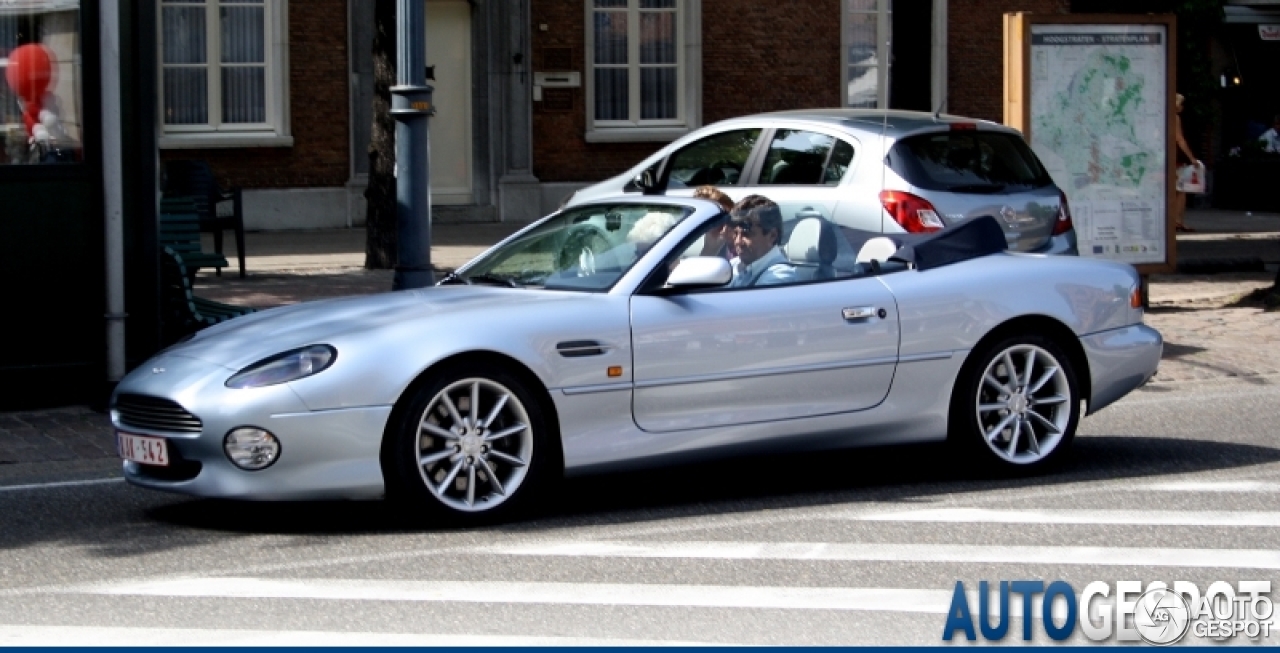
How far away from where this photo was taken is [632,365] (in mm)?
7562

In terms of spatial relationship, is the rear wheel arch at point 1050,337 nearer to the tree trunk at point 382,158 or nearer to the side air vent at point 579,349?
the side air vent at point 579,349

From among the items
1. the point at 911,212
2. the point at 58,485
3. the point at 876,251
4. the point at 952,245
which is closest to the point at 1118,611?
the point at 876,251

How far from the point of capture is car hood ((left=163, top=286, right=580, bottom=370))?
24.1ft

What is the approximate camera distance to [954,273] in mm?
8453

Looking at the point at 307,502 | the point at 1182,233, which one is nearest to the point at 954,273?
the point at 307,502

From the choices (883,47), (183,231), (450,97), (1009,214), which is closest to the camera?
(1009,214)

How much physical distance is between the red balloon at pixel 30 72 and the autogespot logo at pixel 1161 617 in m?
6.89

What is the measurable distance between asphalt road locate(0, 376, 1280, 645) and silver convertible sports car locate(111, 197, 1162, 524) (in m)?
0.26

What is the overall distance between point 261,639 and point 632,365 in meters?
2.33

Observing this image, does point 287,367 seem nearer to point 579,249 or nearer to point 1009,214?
point 579,249

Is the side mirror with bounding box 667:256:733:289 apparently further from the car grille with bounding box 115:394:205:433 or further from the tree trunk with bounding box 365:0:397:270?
the tree trunk with bounding box 365:0:397:270

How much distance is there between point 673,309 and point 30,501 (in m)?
2.89

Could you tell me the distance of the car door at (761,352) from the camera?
7637mm

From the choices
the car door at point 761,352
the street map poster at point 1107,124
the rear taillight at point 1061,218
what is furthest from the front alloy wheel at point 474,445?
the street map poster at point 1107,124
